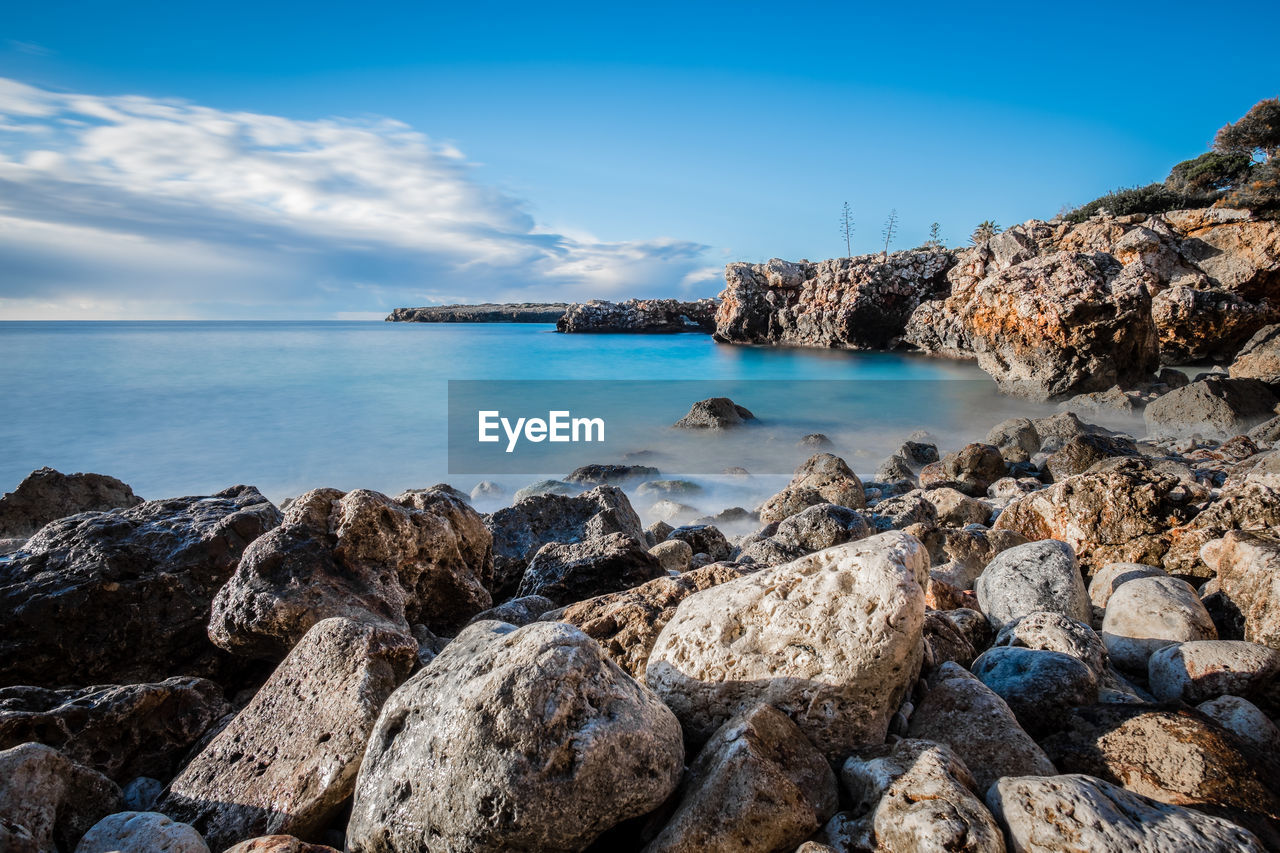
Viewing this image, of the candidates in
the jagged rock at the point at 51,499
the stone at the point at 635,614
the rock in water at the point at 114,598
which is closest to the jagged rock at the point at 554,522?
the stone at the point at 635,614

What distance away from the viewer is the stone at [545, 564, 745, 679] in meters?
3.17

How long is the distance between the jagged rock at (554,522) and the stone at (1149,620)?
3.18m

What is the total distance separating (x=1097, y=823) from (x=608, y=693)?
4.66 feet

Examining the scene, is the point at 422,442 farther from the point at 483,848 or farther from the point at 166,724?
the point at 483,848

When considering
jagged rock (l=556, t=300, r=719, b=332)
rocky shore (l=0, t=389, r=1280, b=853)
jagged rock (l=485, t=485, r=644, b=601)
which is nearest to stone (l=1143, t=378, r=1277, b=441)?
rocky shore (l=0, t=389, r=1280, b=853)

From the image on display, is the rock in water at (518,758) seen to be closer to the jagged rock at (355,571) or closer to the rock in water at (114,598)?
the jagged rock at (355,571)

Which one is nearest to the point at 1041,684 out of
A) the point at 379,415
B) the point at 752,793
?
the point at 752,793

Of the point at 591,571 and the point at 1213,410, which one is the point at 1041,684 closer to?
the point at 591,571

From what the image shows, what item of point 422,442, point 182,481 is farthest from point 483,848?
point 422,442

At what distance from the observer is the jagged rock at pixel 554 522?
560 cm

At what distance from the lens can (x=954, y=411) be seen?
62.2ft

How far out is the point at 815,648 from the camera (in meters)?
2.50

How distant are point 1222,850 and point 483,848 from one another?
81.5 inches

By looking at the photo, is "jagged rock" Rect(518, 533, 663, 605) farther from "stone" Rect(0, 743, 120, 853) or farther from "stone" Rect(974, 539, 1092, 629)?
"stone" Rect(0, 743, 120, 853)
